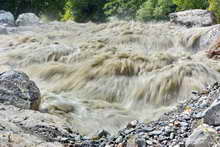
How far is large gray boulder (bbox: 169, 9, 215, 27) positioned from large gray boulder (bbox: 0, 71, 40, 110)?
734 centimetres

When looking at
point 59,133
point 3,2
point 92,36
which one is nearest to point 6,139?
point 59,133

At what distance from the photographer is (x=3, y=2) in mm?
21484

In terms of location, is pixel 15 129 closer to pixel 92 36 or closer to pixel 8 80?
pixel 8 80

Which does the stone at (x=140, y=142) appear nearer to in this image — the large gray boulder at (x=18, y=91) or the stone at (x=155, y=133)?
the stone at (x=155, y=133)

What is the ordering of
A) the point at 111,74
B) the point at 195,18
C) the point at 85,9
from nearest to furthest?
the point at 111,74 < the point at 195,18 < the point at 85,9

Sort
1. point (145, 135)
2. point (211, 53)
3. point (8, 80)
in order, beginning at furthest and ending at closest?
point (211, 53)
point (8, 80)
point (145, 135)

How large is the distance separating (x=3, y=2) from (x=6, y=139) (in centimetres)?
1977

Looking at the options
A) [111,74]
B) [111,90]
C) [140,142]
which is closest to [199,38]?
[111,74]

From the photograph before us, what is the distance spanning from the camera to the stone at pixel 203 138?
8.91 ft

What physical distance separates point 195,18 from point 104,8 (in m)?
7.65

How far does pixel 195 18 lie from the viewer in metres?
11.5

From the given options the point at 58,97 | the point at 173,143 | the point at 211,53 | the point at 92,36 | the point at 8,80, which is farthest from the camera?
the point at 92,36

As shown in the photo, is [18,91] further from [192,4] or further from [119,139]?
[192,4]

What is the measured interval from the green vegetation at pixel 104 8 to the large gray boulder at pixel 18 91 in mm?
7952
